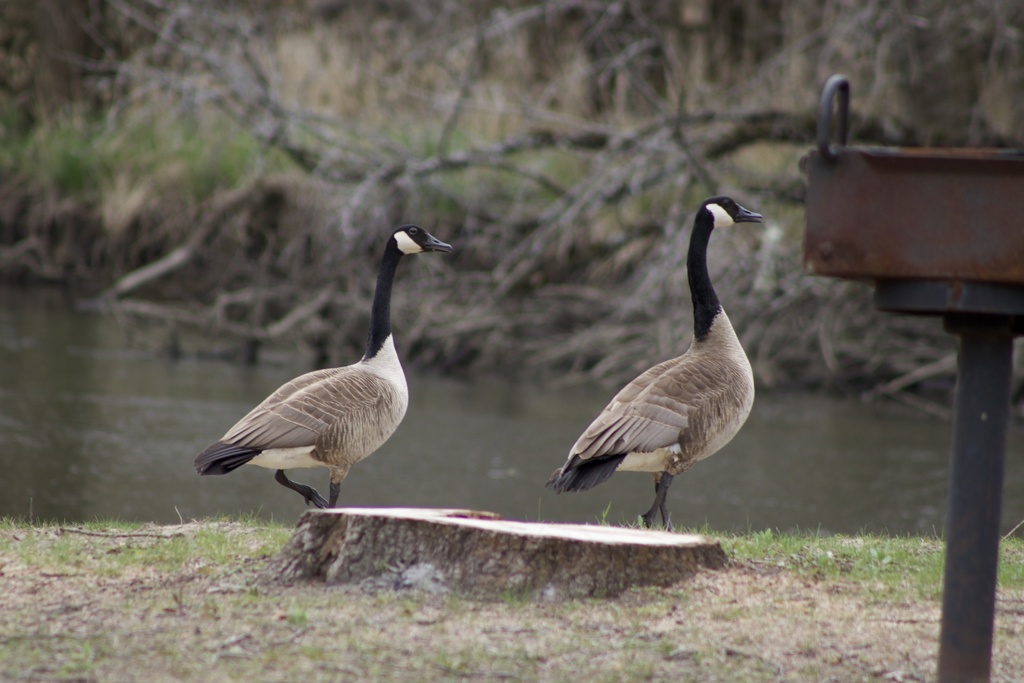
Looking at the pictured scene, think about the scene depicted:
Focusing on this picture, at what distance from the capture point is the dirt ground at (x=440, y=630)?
3.21 m

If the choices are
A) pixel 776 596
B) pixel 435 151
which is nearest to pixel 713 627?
pixel 776 596

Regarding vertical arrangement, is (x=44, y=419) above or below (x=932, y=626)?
below

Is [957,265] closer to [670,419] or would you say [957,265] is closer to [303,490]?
[670,419]

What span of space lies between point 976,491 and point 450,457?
6685 mm

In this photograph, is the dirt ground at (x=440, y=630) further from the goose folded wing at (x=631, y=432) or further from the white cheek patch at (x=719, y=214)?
the white cheek patch at (x=719, y=214)

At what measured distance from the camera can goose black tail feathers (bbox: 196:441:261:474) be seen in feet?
16.3

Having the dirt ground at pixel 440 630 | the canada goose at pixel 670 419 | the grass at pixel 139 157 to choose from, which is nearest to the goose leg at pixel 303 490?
the dirt ground at pixel 440 630

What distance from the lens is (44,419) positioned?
10.1 meters

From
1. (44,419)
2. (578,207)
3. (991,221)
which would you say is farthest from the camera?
(578,207)

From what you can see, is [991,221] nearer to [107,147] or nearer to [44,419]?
[44,419]

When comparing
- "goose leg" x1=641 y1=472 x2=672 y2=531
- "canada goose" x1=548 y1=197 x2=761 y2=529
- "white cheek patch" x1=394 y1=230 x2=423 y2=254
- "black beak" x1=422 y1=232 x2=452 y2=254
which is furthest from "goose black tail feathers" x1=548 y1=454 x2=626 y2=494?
"white cheek patch" x1=394 y1=230 x2=423 y2=254

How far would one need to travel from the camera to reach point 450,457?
31.2ft

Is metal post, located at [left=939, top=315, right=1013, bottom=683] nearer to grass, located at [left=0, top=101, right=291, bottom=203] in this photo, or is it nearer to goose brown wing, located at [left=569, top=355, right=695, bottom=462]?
goose brown wing, located at [left=569, top=355, right=695, bottom=462]

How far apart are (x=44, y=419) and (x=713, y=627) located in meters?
8.02
